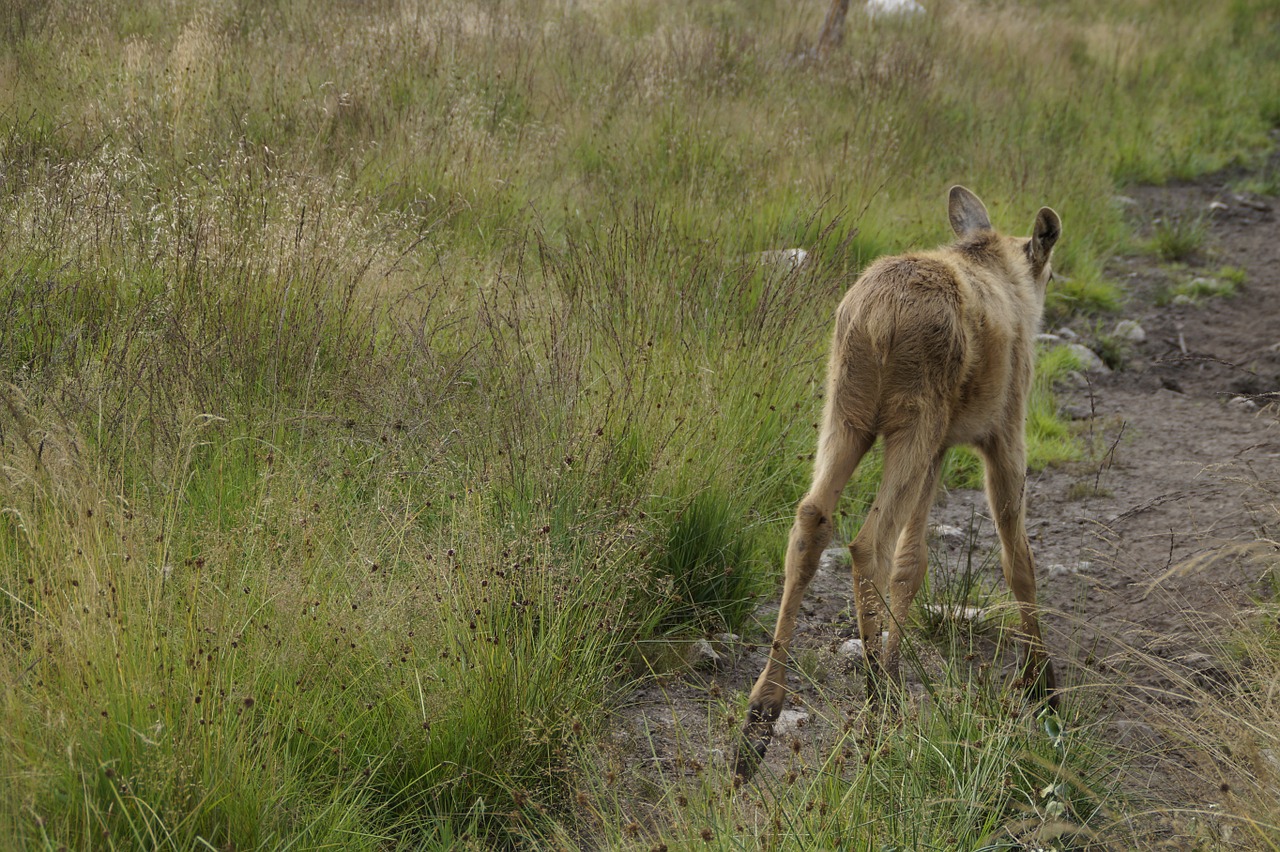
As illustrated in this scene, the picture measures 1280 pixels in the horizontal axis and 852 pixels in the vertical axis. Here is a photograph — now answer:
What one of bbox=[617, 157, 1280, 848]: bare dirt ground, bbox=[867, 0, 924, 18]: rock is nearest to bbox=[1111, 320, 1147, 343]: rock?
bbox=[617, 157, 1280, 848]: bare dirt ground

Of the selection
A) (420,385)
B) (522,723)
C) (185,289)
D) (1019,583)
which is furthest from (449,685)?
(185,289)

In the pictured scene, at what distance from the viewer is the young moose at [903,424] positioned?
11.4ft

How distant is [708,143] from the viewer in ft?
26.6

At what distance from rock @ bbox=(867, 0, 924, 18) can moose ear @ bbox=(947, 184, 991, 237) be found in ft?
34.4

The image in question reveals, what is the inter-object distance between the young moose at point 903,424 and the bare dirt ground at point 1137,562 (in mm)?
179

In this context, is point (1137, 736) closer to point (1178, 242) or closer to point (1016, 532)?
point (1016, 532)

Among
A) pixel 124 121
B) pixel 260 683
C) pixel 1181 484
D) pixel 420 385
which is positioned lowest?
pixel 1181 484

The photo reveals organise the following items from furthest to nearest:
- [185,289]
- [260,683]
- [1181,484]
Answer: [1181,484] < [185,289] < [260,683]

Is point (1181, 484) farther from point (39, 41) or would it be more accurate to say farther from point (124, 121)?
point (39, 41)

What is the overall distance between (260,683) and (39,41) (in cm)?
630

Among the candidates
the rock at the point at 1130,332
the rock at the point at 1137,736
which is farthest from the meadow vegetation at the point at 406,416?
the rock at the point at 1137,736

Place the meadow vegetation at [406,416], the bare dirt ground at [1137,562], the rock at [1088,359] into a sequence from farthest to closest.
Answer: the rock at [1088,359] → the bare dirt ground at [1137,562] → the meadow vegetation at [406,416]

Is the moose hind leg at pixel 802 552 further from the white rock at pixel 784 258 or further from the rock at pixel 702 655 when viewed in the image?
the white rock at pixel 784 258

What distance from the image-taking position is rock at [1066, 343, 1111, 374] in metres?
7.18
